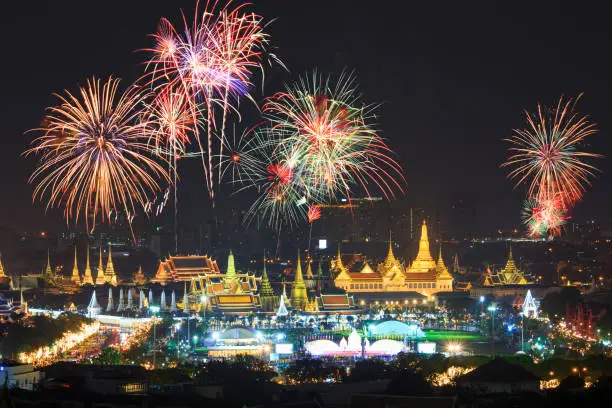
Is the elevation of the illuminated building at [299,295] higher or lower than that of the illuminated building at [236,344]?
higher

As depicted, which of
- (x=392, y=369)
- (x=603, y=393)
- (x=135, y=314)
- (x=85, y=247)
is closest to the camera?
(x=603, y=393)

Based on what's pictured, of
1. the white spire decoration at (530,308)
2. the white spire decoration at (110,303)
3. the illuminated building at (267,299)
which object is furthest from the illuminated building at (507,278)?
the white spire decoration at (110,303)

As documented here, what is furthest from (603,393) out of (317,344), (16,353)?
(317,344)

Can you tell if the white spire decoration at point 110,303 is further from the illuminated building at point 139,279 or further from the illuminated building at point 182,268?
the illuminated building at point 139,279

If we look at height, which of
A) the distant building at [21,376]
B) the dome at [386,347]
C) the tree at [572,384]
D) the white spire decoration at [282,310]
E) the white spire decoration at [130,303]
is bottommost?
the tree at [572,384]

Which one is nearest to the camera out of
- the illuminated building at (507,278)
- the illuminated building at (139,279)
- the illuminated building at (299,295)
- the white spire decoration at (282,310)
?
the white spire decoration at (282,310)

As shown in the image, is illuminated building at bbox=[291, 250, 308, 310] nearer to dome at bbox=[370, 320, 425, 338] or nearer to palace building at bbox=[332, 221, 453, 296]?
palace building at bbox=[332, 221, 453, 296]

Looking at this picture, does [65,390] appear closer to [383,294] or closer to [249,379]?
[249,379]

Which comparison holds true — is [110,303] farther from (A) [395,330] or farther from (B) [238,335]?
(B) [238,335]
